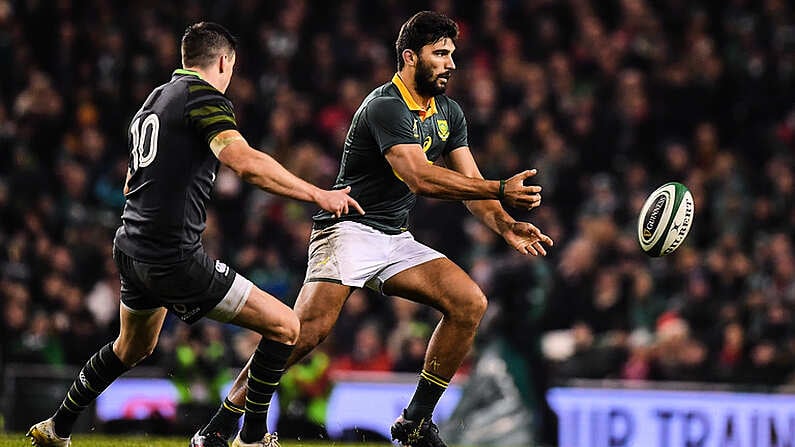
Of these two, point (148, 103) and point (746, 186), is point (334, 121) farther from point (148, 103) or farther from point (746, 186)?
point (148, 103)

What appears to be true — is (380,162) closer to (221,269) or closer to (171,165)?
(221,269)

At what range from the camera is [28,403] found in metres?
12.6

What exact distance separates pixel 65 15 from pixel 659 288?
9.57 meters

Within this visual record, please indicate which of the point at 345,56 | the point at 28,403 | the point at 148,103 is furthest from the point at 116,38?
the point at 148,103

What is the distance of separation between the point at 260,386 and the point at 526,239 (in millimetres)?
1794

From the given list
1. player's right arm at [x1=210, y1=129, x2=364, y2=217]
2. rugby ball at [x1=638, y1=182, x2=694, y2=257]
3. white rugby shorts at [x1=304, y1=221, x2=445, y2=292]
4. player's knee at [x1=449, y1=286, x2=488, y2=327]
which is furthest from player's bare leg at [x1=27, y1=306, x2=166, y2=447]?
rugby ball at [x1=638, y1=182, x2=694, y2=257]

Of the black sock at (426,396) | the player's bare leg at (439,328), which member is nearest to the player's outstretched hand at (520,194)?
the player's bare leg at (439,328)

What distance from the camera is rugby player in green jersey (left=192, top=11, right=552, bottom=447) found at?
7.11 meters

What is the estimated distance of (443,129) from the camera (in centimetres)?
752

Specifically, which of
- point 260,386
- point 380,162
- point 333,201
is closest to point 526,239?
point 380,162

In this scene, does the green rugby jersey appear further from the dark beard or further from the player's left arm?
the player's left arm

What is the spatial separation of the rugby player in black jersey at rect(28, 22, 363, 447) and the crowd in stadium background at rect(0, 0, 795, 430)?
571 cm

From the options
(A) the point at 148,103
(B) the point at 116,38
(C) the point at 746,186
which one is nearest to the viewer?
(A) the point at 148,103

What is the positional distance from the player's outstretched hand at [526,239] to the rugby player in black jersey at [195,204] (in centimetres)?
138
